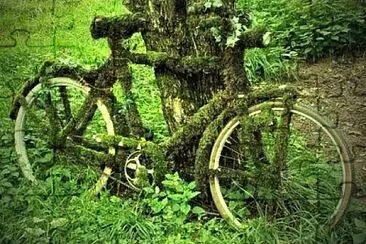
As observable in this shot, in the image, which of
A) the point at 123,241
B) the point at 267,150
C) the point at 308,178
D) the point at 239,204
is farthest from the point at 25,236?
the point at 308,178

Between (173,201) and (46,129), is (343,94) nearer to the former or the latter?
(173,201)

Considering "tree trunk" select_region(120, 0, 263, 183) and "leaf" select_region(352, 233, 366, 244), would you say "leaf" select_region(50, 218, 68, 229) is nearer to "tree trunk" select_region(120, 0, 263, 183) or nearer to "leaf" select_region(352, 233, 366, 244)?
"tree trunk" select_region(120, 0, 263, 183)

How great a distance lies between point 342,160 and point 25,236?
1868mm

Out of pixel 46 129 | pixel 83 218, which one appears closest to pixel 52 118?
pixel 46 129

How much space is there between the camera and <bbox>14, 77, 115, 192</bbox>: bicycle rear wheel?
4094mm

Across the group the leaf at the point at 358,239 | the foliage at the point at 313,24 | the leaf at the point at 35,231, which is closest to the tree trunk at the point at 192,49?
the leaf at the point at 35,231

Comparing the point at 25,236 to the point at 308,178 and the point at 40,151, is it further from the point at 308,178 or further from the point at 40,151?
→ the point at 308,178

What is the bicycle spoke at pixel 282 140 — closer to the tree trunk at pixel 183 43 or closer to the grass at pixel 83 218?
the grass at pixel 83 218

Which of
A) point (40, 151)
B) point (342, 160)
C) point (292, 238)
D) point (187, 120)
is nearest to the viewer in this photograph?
point (342, 160)

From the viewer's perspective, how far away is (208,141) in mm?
3752

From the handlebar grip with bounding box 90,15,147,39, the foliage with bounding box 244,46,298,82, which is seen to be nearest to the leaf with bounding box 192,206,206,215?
the handlebar grip with bounding box 90,15,147,39

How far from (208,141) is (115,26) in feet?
2.94

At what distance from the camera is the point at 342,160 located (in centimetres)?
341

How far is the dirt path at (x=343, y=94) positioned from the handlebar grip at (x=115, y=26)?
5.27 ft
